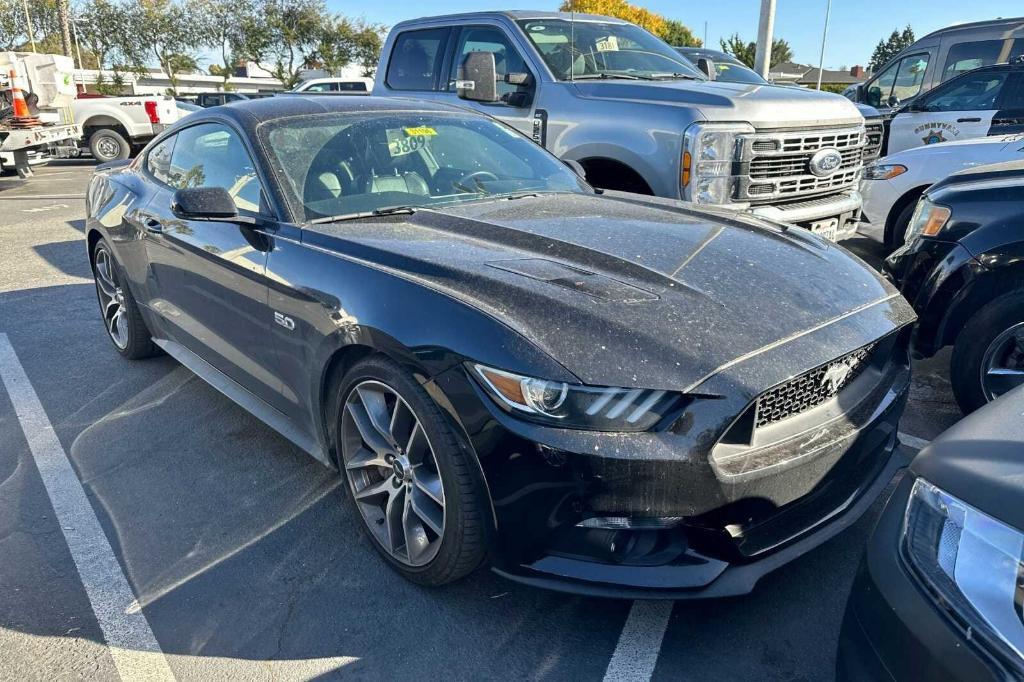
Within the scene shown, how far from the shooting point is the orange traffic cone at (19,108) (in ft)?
42.3

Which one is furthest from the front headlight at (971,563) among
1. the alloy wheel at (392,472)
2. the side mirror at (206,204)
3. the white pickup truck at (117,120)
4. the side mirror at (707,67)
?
the white pickup truck at (117,120)

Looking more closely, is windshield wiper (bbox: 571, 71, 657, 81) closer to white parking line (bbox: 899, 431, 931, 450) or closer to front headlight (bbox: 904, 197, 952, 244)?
front headlight (bbox: 904, 197, 952, 244)

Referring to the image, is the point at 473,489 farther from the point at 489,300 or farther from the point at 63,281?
the point at 63,281

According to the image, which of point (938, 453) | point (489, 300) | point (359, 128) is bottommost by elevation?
point (938, 453)


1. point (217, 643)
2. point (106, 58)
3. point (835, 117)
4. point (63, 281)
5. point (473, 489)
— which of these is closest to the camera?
point (473, 489)

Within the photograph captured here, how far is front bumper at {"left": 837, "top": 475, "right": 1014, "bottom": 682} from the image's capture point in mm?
1442

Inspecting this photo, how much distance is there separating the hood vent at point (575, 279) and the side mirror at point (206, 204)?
1284 mm

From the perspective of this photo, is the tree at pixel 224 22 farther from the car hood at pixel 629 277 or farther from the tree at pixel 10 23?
the car hood at pixel 629 277

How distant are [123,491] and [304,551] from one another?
3.46 feet

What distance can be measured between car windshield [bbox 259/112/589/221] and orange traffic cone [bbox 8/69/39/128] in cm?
1223

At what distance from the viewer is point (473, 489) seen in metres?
2.29

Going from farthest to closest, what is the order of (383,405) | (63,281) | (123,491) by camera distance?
(63,281)
(123,491)
(383,405)

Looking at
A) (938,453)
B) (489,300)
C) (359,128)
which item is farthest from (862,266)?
(359,128)

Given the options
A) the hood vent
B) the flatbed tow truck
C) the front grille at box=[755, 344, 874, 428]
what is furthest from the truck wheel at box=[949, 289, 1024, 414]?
the flatbed tow truck
